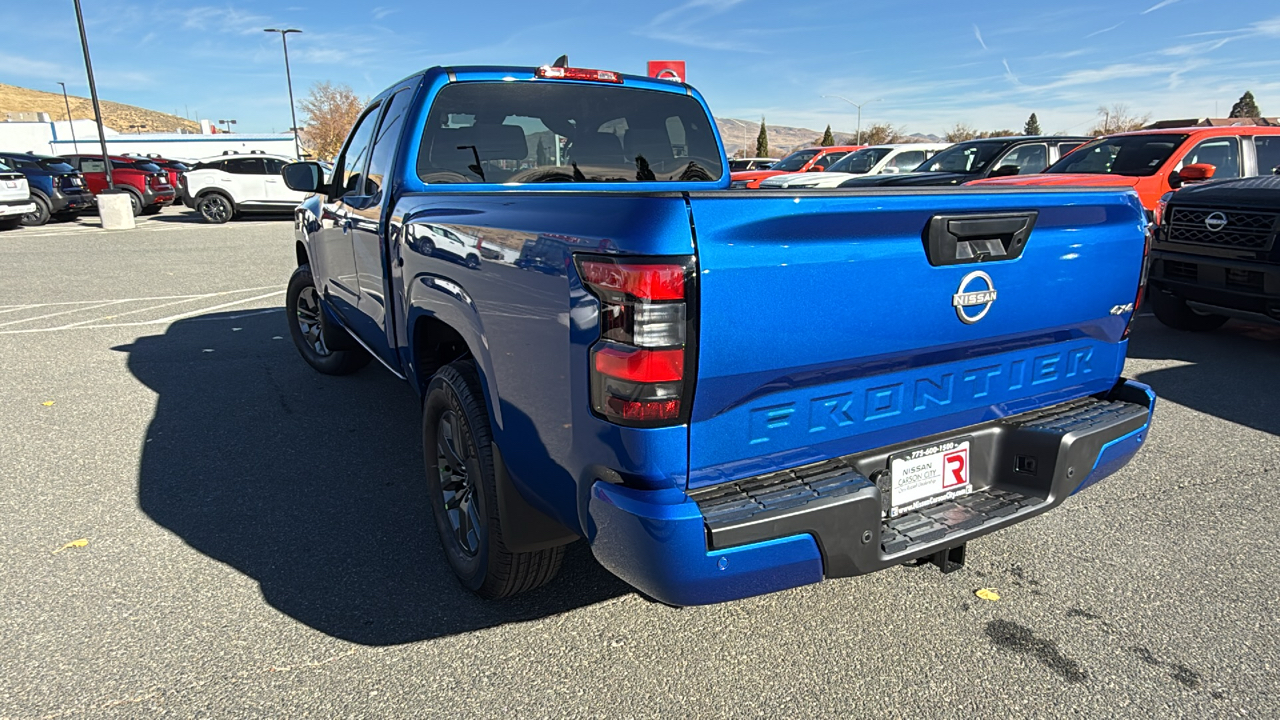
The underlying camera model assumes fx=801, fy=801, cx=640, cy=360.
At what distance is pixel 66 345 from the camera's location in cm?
673

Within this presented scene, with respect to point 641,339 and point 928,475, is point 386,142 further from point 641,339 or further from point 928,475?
point 928,475

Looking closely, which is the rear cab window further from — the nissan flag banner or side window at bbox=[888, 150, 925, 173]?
side window at bbox=[888, 150, 925, 173]

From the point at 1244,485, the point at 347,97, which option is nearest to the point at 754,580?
the point at 1244,485

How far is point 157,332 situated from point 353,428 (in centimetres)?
378

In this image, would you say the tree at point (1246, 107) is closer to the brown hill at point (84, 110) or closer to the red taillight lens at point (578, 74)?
the red taillight lens at point (578, 74)

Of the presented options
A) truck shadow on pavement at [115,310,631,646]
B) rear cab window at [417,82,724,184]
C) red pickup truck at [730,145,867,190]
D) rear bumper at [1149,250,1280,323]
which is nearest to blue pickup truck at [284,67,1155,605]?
truck shadow on pavement at [115,310,631,646]

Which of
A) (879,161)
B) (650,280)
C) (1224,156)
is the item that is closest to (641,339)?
(650,280)

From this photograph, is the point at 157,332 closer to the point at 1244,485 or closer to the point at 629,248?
the point at 629,248

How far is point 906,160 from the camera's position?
16.3 m

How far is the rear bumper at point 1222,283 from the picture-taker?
5449 mm

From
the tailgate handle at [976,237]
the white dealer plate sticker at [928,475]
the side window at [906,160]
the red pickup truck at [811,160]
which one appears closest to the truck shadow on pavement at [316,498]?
the white dealer plate sticker at [928,475]

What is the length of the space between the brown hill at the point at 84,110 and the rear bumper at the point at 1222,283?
17029 centimetres

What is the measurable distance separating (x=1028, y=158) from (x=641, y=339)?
1181 cm

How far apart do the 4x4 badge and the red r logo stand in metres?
0.42
